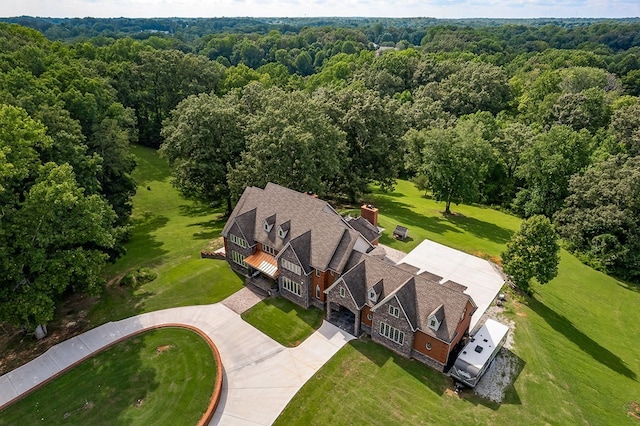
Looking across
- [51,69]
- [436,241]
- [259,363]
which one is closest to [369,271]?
[259,363]

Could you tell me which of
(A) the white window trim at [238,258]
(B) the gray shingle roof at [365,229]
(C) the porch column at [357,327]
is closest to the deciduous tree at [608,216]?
(B) the gray shingle roof at [365,229]

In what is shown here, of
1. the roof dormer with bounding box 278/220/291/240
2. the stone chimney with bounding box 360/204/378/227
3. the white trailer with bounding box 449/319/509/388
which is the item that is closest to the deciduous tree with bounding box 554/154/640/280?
the white trailer with bounding box 449/319/509/388

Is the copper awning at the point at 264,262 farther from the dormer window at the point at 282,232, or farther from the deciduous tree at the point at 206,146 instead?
the deciduous tree at the point at 206,146

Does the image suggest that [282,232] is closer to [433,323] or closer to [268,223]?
[268,223]

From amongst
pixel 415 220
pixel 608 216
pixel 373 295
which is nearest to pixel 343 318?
pixel 373 295

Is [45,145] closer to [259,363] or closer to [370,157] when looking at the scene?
[259,363]

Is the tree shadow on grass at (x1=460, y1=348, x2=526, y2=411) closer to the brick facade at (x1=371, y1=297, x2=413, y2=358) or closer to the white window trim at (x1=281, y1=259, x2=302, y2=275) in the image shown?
the brick facade at (x1=371, y1=297, x2=413, y2=358)
